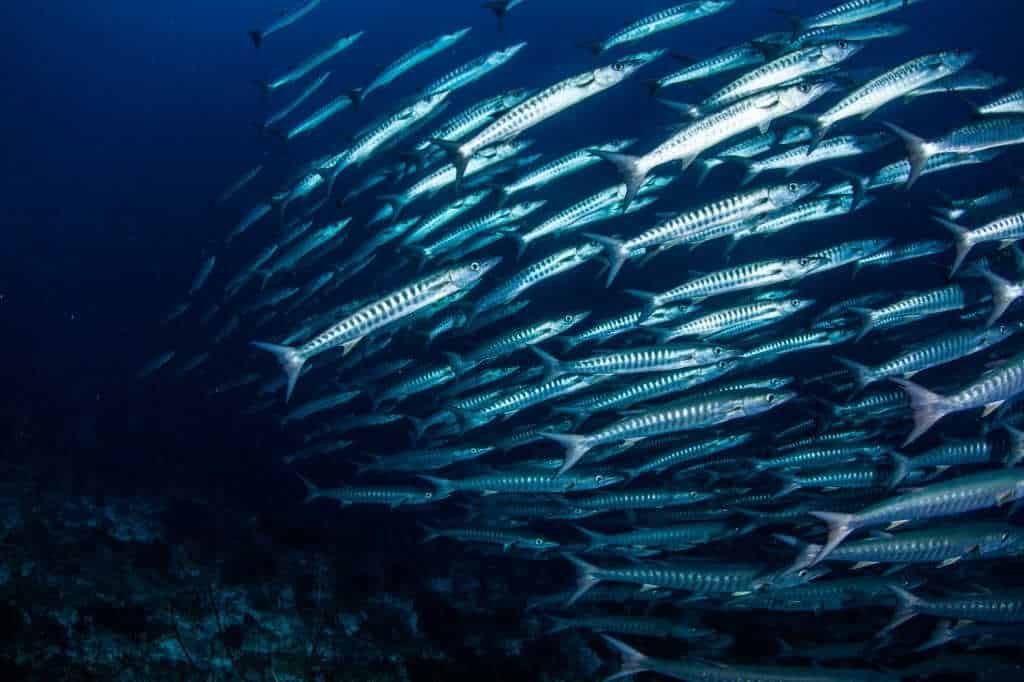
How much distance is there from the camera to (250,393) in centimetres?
1727

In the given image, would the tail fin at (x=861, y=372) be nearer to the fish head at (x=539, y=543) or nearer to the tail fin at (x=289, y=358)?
the fish head at (x=539, y=543)

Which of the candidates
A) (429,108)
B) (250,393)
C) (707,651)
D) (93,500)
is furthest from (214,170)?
(707,651)

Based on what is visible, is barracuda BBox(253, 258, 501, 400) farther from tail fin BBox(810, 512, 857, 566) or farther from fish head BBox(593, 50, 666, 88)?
tail fin BBox(810, 512, 857, 566)

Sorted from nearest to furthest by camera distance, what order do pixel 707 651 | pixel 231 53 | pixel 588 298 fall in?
pixel 707 651
pixel 588 298
pixel 231 53

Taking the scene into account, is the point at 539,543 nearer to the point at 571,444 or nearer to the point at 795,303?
the point at 571,444

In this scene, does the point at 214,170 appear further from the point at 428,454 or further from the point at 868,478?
the point at 868,478

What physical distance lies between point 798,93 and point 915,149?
1.11m

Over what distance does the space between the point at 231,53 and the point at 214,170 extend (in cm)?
4383

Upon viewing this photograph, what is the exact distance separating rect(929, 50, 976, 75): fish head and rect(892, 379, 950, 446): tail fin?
3051 millimetres

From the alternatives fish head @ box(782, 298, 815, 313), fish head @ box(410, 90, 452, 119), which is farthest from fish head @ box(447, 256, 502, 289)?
fish head @ box(782, 298, 815, 313)

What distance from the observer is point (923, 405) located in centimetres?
407

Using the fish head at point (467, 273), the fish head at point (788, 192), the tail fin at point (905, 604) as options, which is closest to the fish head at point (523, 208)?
the fish head at point (467, 273)

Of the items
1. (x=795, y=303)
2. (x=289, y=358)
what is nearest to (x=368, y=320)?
(x=289, y=358)

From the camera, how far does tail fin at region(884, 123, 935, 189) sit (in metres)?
4.74
